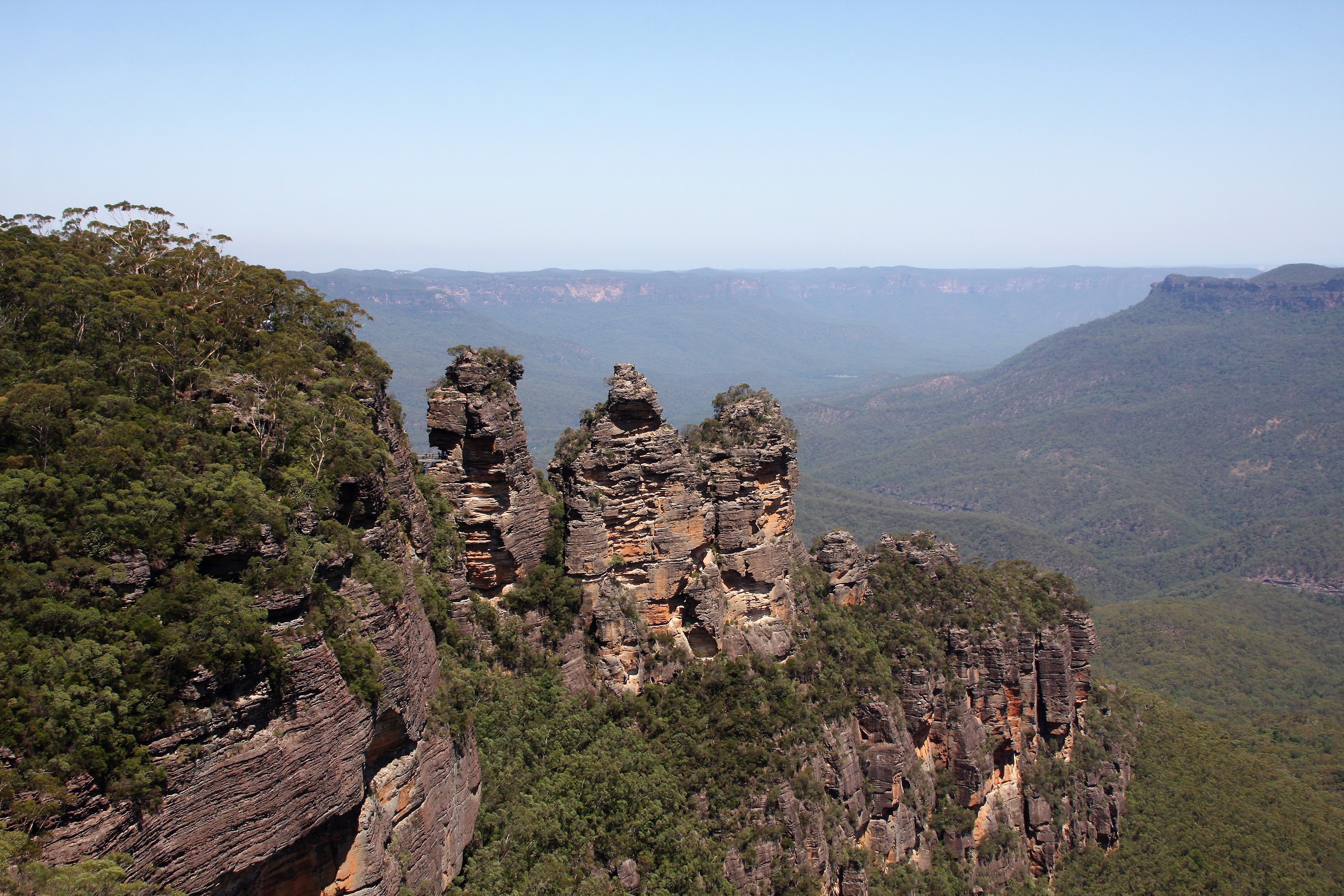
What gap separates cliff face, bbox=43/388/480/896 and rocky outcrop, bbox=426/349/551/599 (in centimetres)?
542

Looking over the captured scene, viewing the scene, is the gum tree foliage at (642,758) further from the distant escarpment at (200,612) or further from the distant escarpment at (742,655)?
the distant escarpment at (200,612)

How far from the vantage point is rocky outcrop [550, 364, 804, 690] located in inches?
1254

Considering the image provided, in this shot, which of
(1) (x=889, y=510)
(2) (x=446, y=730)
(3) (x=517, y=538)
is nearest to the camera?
(2) (x=446, y=730)

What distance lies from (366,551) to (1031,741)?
36.4m

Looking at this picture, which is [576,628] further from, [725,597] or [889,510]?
[889,510]

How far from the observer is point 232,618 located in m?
16.3

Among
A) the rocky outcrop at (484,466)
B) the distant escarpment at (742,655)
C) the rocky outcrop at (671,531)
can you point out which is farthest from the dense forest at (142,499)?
the rocky outcrop at (671,531)

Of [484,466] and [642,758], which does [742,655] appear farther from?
[484,466]

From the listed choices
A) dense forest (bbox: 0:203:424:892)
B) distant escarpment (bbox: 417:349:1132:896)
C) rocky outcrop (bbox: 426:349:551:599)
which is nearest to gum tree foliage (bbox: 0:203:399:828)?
dense forest (bbox: 0:203:424:892)

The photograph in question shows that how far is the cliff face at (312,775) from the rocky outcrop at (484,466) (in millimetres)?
5421

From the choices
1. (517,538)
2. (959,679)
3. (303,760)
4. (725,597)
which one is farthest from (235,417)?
(959,679)

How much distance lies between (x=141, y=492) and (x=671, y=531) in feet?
63.8

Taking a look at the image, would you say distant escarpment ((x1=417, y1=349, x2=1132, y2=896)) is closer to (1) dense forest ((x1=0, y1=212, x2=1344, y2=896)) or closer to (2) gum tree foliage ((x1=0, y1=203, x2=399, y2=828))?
(1) dense forest ((x1=0, y1=212, x2=1344, y2=896))

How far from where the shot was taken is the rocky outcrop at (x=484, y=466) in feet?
99.1
